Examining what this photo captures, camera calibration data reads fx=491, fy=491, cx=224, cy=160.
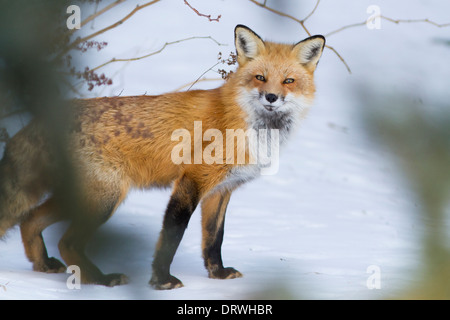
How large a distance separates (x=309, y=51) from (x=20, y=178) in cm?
126

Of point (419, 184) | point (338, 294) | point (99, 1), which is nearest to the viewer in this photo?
point (419, 184)

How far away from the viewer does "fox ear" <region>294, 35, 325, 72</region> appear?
2035 millimetres

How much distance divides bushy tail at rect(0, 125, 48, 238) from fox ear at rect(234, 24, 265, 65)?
93 cm

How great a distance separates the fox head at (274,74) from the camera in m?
2.04

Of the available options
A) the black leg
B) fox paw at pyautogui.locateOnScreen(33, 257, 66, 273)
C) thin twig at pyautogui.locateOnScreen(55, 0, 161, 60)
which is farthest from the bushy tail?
the black leg

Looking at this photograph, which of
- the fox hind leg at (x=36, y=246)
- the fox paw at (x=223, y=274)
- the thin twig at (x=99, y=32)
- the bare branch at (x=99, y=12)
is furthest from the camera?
the fox paw at (x=223, y=274)

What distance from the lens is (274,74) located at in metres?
2.06

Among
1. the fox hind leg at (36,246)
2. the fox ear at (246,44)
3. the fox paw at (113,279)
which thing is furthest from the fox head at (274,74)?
the fox hind leg at (36,246)

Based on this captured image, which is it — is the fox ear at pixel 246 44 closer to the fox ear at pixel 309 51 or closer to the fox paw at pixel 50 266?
the fox ear at pixel 309 51

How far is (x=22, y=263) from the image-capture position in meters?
2.30

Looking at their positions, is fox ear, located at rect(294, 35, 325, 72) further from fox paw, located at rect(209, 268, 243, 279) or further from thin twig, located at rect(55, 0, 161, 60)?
fox paw, located at rect(209, 268, 243, 279)

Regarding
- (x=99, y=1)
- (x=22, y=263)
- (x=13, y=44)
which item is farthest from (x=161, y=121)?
(x=13, y=44)

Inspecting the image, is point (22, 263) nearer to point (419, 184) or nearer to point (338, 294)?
point (338, 294)

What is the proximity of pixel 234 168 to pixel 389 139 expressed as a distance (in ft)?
5.45
